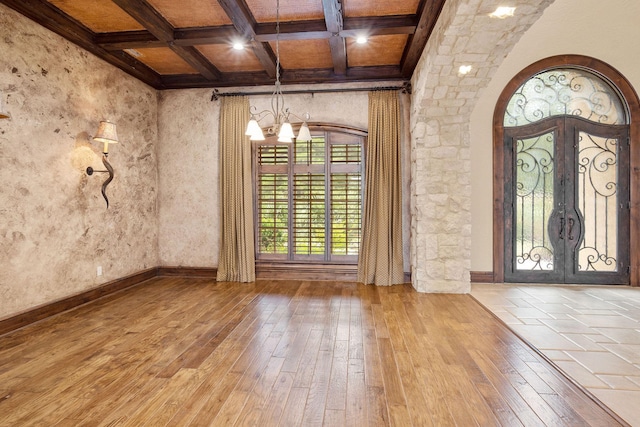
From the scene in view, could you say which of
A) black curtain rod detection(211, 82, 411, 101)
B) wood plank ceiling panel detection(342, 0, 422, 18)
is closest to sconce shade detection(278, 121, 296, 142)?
wood plank ceiling panel detection(342, 0, 422, 18)

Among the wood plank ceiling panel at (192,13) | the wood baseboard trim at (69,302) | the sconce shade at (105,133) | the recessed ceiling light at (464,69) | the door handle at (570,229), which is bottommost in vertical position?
the wood baseboard trim at (69,302)

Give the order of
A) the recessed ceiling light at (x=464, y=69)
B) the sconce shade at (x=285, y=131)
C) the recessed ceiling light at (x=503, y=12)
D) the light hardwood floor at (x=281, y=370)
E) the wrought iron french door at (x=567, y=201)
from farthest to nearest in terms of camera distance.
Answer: the wrought iron french door at (x=567, y=201)
the recessed ceiling light at (x=464, y=69)
the sconce shade at (x=285, y=131)
the recessed ceiling light at (x=503, y=12)
the light hardwood floor at (x=281, y=370)

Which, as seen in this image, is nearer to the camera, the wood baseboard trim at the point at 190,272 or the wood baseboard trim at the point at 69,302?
the wood baseboard trim at the point at 69,302

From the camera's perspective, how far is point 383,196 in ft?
16.2

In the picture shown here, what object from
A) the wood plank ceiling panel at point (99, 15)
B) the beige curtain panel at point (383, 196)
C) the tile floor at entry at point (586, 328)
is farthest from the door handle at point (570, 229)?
the wood plank ceiling panel at point (99, 15)

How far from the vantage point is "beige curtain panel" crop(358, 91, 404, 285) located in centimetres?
493

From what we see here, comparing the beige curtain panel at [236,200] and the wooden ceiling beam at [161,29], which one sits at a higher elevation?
the wooden ceiling beam at [161,29]

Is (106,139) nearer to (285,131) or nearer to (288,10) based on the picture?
(285,131)

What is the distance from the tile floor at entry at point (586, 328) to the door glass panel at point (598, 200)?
0.48 meters

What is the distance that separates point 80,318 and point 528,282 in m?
5.77

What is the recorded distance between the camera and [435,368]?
2480 mm

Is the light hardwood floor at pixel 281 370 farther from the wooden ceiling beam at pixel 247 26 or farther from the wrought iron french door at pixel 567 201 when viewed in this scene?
the wooden ceiling beam at pixel 247 26

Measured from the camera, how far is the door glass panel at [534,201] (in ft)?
16.3

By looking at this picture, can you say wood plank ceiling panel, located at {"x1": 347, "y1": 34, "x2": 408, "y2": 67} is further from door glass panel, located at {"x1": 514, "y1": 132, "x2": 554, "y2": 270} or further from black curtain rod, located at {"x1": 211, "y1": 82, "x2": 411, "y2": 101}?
door glass panel, located at {"x1": 514, "y1": 132, "x2": 554, "y2": 270}
